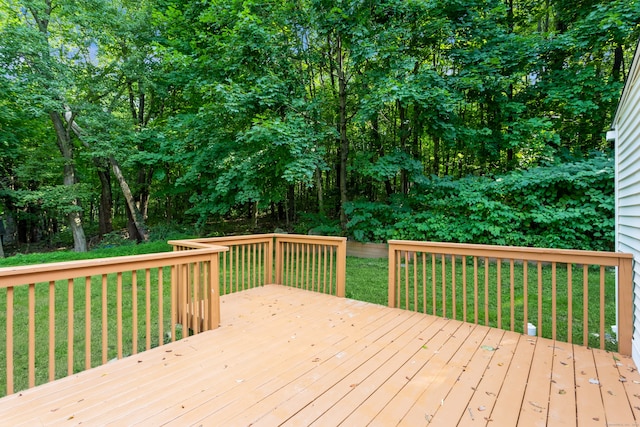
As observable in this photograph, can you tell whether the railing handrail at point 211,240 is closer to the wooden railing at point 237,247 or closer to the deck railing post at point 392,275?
the wooden railing at point 237,247

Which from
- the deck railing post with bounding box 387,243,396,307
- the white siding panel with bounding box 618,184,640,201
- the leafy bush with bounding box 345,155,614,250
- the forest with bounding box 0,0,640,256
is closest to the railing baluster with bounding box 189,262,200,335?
the deck railing post with bounding box 387,243,396,307

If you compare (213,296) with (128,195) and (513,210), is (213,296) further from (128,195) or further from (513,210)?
(128,195)

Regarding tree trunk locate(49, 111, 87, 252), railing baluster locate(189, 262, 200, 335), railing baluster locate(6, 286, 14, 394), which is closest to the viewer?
railing baluster locate(6, 286, 14, 394)

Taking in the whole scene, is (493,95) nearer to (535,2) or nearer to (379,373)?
(535,2)

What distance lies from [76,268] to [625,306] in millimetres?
4403

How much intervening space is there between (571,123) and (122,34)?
516 inches

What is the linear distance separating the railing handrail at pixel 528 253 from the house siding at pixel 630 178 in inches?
7.9

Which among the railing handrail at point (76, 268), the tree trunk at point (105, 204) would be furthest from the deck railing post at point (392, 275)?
the tree trunk at point (105, 204)

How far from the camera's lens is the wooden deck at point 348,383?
1.79 meters

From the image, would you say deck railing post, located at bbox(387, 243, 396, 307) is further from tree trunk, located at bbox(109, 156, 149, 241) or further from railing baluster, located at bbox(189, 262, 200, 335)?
tree trunk, located at bbox(109, 156, 149, 241)

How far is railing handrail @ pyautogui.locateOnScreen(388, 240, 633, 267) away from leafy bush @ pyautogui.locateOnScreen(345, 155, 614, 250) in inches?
149

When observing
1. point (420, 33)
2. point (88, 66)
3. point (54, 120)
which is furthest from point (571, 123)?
point (54, 120)

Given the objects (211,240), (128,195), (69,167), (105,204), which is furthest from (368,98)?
(105,204)

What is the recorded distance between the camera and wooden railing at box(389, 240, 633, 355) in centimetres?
260
